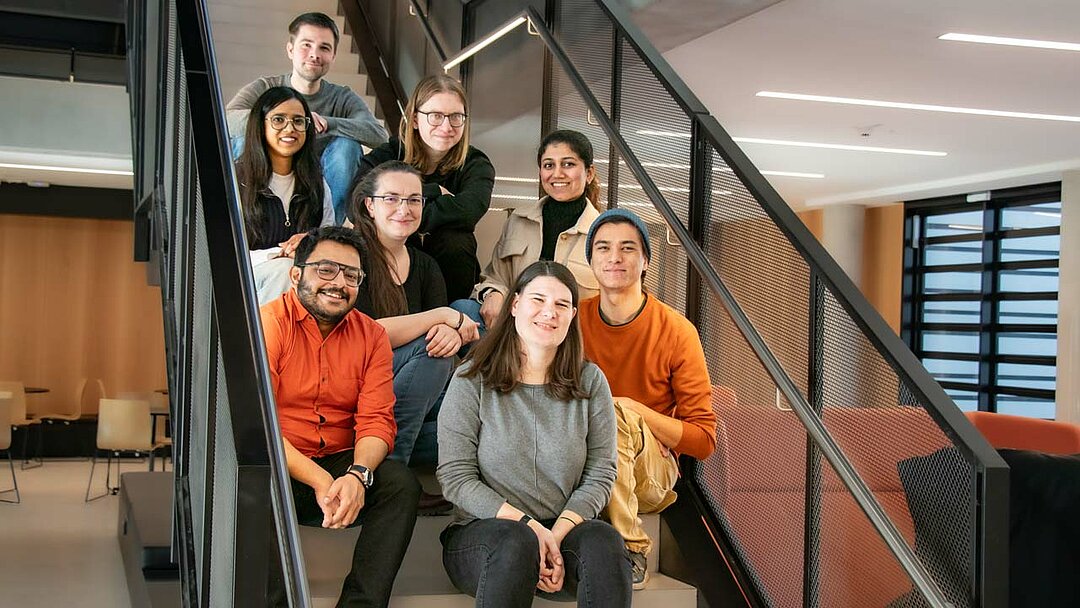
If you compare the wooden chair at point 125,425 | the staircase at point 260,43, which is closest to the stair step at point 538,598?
the staircase at point 260,43

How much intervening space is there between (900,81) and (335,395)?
608 cm

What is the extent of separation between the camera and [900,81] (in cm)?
798

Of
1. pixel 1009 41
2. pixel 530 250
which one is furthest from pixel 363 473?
pixel 1009 41

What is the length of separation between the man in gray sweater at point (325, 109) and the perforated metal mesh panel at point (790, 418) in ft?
3.61

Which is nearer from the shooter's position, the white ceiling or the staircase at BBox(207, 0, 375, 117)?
the white ceiling

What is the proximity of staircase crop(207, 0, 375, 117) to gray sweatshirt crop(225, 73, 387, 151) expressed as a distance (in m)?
1.74

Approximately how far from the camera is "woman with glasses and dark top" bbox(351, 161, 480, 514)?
3.35 meters

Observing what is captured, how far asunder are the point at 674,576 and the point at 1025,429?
14.0ft

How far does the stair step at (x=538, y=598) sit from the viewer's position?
283cm

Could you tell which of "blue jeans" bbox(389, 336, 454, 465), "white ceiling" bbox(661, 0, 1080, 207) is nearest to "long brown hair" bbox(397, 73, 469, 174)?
"blue jeans" bbox(389, 336, 454, 465)

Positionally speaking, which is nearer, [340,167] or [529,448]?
[529,448]

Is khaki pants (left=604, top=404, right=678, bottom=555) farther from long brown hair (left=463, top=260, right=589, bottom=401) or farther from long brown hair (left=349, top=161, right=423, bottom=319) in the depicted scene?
long brown hair (left=349, top=161, right=423, bottom=319)

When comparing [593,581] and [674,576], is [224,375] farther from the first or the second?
[674,576]

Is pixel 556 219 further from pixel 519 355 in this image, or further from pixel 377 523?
pixel 377 523
